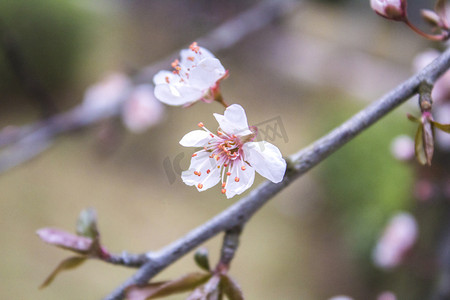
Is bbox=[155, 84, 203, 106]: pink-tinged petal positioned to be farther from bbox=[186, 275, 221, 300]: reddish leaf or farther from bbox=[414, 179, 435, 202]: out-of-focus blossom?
bbox=[414, 179, 435, 202]: out-of-focus blossom

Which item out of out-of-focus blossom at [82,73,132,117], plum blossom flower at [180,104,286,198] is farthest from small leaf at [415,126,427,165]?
out-of-focus blossom at [82,73,132,117]

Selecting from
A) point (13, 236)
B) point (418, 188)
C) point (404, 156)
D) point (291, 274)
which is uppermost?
point (404, 156)

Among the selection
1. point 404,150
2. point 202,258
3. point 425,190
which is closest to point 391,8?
point 202,258

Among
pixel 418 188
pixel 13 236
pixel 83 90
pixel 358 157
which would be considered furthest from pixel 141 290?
pixel 83 90

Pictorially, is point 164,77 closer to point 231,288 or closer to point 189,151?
point 231,288

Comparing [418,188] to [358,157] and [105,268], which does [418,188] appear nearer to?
[358,157]

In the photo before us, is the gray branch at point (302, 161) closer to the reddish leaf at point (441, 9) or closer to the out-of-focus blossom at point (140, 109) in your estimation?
the reddish leaf at point (441, 9)
